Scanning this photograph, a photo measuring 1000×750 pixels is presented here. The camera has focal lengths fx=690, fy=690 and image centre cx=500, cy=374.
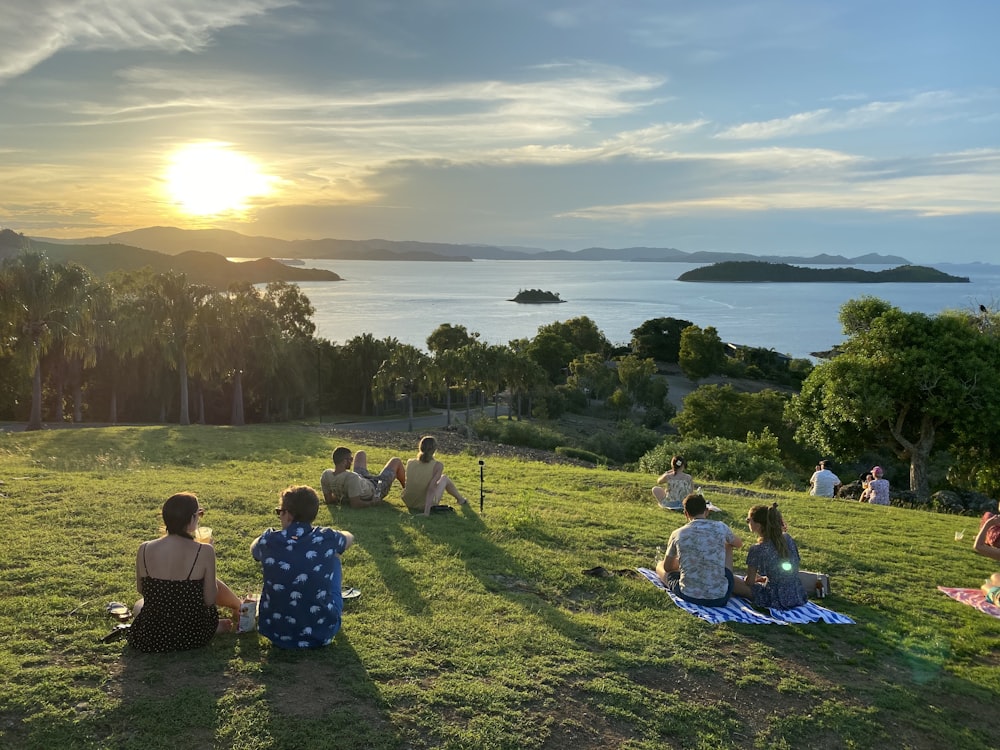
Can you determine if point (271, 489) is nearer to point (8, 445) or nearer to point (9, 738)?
point (9, 738)

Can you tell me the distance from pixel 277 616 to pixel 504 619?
210cm

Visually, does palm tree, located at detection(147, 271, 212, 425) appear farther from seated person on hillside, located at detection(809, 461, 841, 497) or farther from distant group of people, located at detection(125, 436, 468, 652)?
distant group of people, located at detection(125, 436, 468, 652)

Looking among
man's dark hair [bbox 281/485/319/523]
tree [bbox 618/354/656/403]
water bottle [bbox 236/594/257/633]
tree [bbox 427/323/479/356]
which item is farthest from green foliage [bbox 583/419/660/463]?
tree [bbox 427/323/479/356]

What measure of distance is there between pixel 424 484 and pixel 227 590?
4892 mm

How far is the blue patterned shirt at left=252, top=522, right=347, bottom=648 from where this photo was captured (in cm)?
550

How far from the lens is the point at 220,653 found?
544 cm

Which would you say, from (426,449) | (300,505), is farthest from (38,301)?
(300,505)

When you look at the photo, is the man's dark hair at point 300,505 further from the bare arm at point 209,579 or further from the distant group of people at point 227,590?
the bare arm at point 209,579

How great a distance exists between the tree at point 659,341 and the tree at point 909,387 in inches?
3291

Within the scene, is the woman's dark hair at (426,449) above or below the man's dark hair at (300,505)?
below

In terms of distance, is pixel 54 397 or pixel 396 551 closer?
pixel 396 551

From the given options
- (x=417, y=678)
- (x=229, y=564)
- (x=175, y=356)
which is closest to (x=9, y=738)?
(x=417, y=678)

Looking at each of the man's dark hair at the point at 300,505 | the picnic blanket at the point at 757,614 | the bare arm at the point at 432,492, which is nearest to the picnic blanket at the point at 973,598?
A: the picnic blanket at the point at 757,614

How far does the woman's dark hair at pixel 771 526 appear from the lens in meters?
7.03
